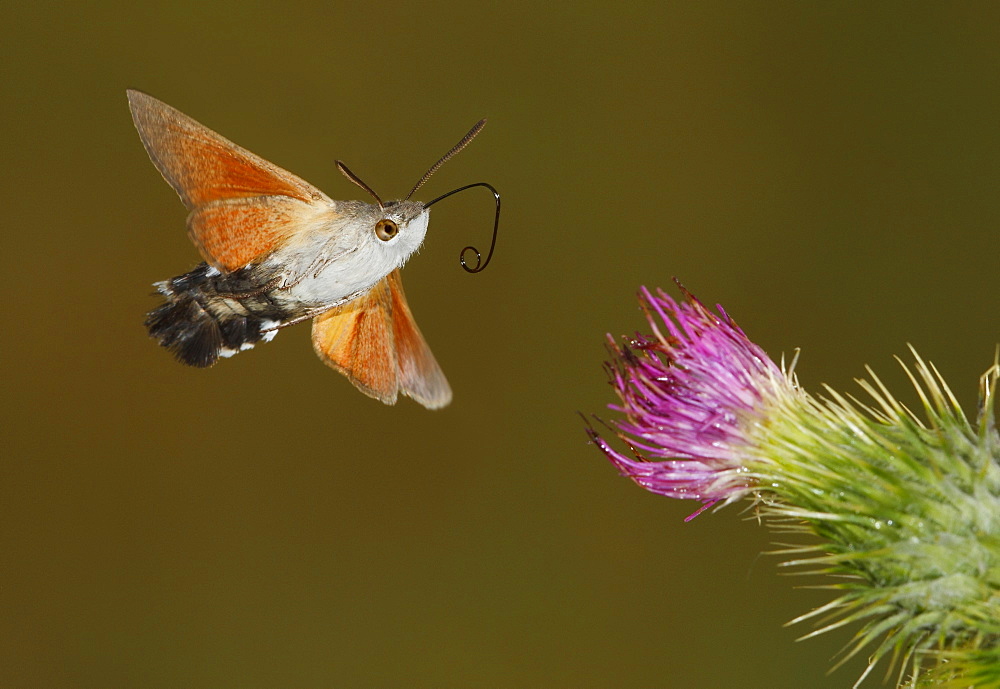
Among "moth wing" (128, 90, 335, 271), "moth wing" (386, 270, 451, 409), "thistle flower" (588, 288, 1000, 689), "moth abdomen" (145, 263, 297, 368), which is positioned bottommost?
"thistle flower" (588, 288, 1000, 689)

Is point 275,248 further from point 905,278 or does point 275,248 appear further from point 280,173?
point 905,278

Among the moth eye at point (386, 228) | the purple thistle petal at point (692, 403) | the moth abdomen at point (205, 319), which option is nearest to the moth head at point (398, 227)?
the moth eye at point (386, 228)

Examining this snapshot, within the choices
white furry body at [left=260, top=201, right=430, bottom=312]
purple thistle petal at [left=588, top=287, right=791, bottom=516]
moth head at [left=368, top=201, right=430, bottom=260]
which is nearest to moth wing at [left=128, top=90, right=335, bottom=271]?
white furry body at [left=260, top=201, right=430, bottom=312]

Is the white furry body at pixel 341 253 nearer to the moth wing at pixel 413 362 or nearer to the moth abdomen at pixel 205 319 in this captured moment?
the moth abdomen at pixel 205 319

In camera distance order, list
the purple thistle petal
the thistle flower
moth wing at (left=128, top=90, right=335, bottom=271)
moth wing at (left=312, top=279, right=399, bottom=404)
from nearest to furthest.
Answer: the thistle flower, moth wing at (left=128, top=90, right=335, bottom=271), the purple thistle petal, moth wing at (left=312, top=279, right=399, bottom=404)

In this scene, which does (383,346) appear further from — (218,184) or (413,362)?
(218,184)

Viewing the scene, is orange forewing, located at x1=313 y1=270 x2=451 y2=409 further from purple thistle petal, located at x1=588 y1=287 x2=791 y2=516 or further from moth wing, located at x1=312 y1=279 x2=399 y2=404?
purple thistle petal, located at x1=588 y1=287 x2=791 y2=516

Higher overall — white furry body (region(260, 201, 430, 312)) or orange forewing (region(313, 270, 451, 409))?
white furry body (region(260, 201, 430, 312))
